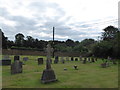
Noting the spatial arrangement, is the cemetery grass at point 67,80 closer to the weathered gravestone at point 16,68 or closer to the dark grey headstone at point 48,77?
the dark grey headstone at point 48,77

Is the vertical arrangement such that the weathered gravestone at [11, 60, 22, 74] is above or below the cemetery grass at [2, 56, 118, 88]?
above

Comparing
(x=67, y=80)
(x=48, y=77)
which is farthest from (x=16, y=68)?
(x=67, y=80)

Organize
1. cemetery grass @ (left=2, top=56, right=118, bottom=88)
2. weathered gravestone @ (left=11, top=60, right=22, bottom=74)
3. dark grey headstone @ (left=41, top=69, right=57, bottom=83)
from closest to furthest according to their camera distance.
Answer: cemetery grass @ (left=2, top=56, right=118, bottom=88), dark grey headstone @ (left=41, top=69, right=57, bottom=83), weathered gravestone @ (left=11, top=60, right=22, bottom=74)

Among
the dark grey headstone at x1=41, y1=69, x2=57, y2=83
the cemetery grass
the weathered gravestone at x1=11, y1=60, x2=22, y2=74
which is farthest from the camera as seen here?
the weathered gravestone at x1=11, y1=60, x2=22, y2=74

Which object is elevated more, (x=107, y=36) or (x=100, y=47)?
(x=107, y=36)

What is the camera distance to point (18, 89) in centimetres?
654

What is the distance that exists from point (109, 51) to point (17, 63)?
29.5 metres

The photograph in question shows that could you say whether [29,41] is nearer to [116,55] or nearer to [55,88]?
[116,55]

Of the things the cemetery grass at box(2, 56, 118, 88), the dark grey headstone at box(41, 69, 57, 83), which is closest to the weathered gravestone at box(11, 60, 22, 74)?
the cemetery grass at box(2, 56, 118, 88)

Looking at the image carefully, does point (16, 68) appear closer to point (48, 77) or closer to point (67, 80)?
point (48, 77)

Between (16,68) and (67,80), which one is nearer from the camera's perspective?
(67,80)

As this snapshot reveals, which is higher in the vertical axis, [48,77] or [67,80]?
[48,77]

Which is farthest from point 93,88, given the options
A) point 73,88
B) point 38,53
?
point 38,53

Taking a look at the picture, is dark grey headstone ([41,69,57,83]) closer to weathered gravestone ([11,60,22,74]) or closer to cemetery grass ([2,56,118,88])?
cemetery grass ([2,56,118,88])
